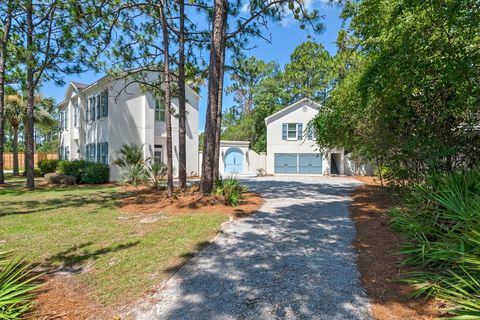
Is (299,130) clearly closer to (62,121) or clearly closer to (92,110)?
(92,110)

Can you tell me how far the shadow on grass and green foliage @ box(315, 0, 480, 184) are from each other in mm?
6366

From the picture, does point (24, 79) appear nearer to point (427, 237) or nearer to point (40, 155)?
point (427, 237)

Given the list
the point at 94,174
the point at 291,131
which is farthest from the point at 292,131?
the point at 94,174

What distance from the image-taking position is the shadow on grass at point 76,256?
14.6 ft

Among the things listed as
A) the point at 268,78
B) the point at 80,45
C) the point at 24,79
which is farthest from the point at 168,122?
the point at 268,78

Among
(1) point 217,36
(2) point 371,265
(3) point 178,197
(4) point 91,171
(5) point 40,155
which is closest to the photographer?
(2) point 371,265

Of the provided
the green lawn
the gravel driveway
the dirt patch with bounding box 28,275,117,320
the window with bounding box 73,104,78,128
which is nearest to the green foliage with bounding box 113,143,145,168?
the green lawn

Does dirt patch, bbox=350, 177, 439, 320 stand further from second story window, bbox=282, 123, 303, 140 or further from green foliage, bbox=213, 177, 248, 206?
second story window, bbox=282, 123, 303, 140

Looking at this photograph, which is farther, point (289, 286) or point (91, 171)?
point (91, 171)

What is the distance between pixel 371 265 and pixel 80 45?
1161 centimetres

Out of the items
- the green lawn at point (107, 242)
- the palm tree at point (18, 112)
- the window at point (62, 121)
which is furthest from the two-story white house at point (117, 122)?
the green lawn at point (107, 242)

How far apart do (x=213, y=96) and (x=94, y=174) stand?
428 inches

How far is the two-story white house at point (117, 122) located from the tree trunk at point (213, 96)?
7413mm

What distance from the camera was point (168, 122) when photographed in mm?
10586
